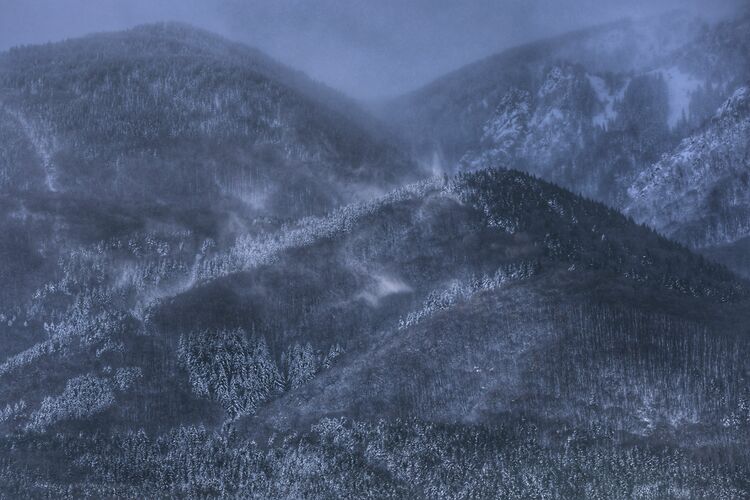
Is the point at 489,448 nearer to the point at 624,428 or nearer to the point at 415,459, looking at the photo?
the point at 415,459

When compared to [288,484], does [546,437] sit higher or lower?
higher

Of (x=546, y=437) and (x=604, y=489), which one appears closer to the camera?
(x=604, y=489)

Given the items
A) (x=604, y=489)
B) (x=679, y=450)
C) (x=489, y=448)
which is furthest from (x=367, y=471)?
(x=679, y=450)

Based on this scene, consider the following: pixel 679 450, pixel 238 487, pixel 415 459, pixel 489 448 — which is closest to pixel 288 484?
pixel 238 487

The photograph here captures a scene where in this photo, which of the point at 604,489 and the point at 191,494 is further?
the point at 191,494

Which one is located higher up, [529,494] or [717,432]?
[717,432]

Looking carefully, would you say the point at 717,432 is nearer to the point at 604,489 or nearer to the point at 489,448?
the point at 604,489

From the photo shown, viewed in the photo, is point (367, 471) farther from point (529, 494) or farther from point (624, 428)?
point (624, 428)

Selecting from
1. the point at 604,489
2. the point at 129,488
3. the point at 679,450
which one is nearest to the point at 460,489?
the point at 604,489
